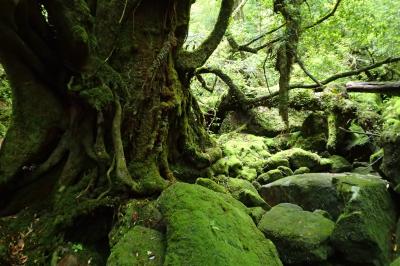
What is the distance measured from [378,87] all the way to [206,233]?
6.01 metres

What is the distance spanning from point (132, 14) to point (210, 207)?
10.1 ft

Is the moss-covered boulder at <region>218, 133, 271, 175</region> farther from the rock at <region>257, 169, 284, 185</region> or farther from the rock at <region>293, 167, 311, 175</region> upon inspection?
the rock at <region>293, 167, 311, 175</region>

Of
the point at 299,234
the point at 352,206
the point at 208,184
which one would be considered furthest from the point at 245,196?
the point at 352,206

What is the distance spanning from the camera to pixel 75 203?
4629mm

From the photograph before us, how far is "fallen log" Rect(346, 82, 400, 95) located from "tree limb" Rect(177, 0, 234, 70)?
361 cm

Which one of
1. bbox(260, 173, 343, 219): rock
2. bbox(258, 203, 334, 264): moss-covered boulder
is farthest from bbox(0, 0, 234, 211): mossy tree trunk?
bbox(260, 173, 343, 219): rock

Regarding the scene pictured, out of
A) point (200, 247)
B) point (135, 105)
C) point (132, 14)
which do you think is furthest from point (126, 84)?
point (200, 247)

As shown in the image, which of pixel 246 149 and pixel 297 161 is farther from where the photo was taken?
pixel 246 149

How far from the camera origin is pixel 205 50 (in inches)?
252

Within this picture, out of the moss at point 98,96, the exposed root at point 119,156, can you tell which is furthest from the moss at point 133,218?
the moss at point 98,96

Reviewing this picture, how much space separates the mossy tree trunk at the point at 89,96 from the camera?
4543 millimetres

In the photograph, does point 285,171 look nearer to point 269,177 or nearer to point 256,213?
point 269,177

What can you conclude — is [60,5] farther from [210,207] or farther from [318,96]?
[318,96]

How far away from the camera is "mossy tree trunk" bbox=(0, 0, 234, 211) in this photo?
4.54 metres
